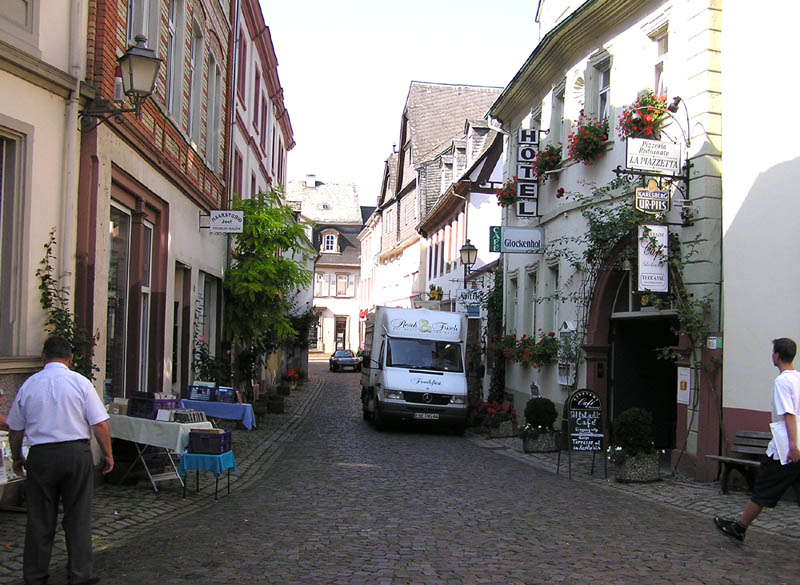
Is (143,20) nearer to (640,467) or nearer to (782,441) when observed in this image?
(640,467)

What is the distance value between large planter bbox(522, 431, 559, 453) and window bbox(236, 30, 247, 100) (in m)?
11.6

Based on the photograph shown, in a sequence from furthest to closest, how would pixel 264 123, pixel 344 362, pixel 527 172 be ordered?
pixel 344 362 → pixel 264 123 → pixel 527 172

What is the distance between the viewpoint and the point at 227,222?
15.9 meters

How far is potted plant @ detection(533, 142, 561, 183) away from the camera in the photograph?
1711 centimetres

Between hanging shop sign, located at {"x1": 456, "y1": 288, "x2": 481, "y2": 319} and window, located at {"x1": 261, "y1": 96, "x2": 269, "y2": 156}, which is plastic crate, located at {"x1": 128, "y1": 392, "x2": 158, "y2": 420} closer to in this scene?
hanging shop sign, located at {"x1": 456, "y1": 288, "x2": 481, "y2": 319}

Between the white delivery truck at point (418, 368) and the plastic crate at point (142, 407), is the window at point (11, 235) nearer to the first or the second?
the plastic crate at point (142, 407)

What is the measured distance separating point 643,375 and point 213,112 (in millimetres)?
9994

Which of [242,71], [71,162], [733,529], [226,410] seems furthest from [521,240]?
[733,529]

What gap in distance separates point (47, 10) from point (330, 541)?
5.94 m

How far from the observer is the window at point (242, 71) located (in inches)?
858

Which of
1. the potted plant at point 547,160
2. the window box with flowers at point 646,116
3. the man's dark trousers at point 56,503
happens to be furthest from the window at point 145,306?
the potted plant at point 547,160

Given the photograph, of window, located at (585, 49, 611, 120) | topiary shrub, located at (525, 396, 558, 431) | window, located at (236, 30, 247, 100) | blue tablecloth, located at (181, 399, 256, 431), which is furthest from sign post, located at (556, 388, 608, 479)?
window, located at (236, 30, 247, 100)

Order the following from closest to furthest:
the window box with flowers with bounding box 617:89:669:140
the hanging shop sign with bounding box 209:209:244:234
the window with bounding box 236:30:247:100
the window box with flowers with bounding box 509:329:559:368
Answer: the window box with flowers with bounding box 617:89:669:140 < the hanging shop sign with bounding box 209:209:244:234 < the window box with flowers with bounding box 509:329:559:368 < the window with bounding box 236:30:247:100

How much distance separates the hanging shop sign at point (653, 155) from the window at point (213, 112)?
9.30m
